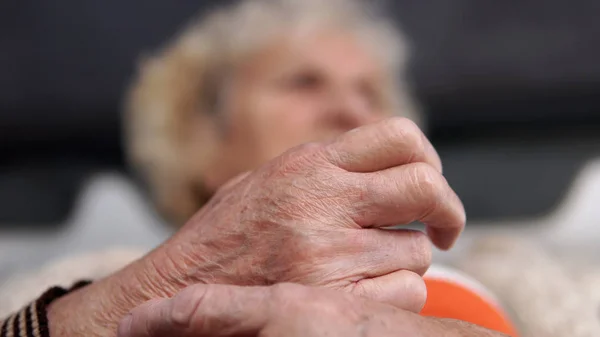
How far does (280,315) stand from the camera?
0.31 m

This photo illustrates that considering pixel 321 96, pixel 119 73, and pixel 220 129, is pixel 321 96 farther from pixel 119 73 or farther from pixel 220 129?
pixel 119 73

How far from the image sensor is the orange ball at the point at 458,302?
19.9 inches

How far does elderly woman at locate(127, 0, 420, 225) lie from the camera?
0.91 m

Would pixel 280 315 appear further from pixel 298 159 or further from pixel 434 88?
pixel 434 88

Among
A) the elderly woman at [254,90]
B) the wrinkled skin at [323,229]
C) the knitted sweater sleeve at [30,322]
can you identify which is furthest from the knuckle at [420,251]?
the elderly woman at [254,90]

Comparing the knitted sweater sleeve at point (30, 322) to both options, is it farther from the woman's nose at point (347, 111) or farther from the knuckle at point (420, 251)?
the woman's nose at point (347, 111)

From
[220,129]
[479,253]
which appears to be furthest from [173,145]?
[479,253]

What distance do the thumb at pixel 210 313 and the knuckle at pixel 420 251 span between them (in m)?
0.13

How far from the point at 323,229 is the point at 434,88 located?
3.87 ft

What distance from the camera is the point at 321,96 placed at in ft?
2.98

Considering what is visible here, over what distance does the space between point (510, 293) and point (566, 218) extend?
2.19ft

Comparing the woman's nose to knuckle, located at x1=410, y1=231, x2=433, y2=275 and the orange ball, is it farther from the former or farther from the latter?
knuckle, located at x1=410, y1=231, x2=433, y2=275

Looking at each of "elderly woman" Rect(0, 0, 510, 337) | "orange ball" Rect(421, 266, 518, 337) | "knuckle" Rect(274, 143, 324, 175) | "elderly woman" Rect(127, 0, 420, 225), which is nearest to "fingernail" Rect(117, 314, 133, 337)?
"elderly woman" Rect(0, 0, 510, 337)

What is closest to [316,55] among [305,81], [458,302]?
[305,81]
